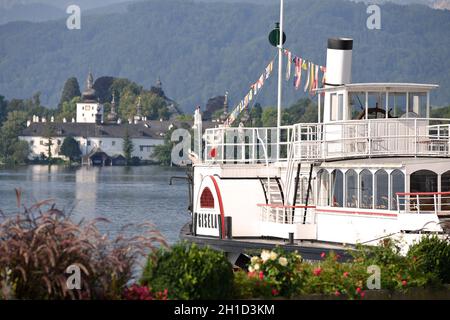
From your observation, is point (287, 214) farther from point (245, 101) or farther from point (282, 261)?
point (282, 261)

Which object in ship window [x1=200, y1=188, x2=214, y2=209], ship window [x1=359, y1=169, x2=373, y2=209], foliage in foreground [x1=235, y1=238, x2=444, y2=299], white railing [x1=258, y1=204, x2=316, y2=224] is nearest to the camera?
foliage in foreground [x1=235, y1=238, x2=444, y2=299]

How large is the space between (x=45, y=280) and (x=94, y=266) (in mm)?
744

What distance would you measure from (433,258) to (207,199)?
41.7 feet

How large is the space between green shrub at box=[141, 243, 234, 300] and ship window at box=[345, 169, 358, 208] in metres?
12.1

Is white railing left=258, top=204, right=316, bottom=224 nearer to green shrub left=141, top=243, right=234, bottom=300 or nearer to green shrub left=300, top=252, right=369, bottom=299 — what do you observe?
green shrub left=300, top=252, right=369, bottom=299

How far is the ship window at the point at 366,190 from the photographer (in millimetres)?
27956

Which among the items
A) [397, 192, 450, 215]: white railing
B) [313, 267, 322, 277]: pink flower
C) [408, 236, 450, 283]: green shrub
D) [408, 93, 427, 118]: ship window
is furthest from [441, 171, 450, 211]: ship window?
[313, 267, 322, 277]: pink flower

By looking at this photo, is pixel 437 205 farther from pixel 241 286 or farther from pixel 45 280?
pixel 45 280

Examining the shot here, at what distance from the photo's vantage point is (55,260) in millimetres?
15508

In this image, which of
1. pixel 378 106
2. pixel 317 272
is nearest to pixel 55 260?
pixel 317 272

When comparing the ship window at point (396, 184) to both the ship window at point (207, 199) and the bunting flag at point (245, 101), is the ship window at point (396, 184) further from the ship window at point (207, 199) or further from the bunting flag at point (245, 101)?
the bunting flag at point (245, 101)

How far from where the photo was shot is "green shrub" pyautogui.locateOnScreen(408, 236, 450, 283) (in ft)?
64.6

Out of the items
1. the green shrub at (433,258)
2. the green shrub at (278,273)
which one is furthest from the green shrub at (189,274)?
the green shrub at (433,258)

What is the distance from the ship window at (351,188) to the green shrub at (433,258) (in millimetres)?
8392
